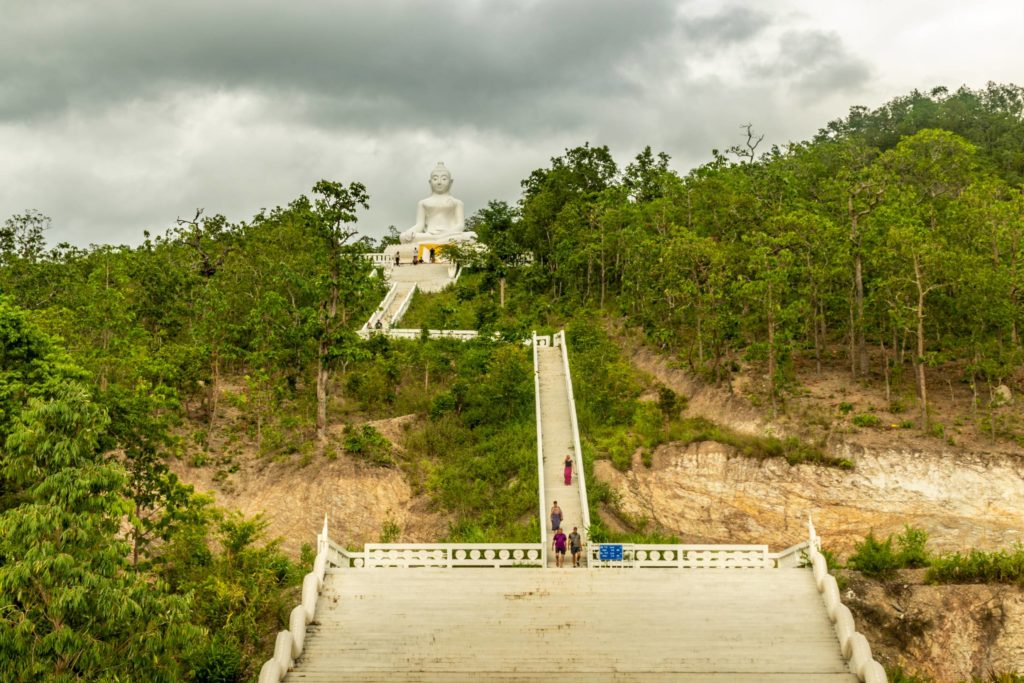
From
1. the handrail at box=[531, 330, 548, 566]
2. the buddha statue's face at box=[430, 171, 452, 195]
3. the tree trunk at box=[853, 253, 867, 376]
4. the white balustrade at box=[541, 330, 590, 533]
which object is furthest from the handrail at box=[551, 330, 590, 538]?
the buddha statue's face at box=[430, 171, 452, 195]

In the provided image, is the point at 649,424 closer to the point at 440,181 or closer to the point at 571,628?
the point at 571,628

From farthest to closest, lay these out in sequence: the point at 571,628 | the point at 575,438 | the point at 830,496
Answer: the point at 575,438 → the point at 830,496 → the point at 571,628

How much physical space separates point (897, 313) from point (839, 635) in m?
12.3

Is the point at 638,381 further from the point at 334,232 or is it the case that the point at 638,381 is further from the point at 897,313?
the point at 334,232

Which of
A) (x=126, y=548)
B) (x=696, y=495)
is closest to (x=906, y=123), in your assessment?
(x=696, y=495)

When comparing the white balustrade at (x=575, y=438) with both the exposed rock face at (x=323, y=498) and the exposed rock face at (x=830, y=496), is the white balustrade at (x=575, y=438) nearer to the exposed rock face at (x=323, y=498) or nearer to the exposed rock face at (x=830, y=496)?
the exposed rock face at (x=830, y=496)

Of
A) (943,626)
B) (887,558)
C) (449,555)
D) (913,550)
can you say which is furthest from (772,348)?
(449,555)

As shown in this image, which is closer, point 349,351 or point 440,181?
point 349,351

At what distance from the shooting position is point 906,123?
Answer: 253ft

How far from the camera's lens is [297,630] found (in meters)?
17.1

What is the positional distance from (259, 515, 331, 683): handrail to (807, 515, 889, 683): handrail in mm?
10002

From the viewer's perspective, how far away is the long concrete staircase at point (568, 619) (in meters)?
16.6

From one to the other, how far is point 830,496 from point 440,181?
147ft

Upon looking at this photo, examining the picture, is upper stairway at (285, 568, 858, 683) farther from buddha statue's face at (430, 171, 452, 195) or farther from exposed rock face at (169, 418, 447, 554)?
buddha statue's face at (430, 171, 452, 195)
